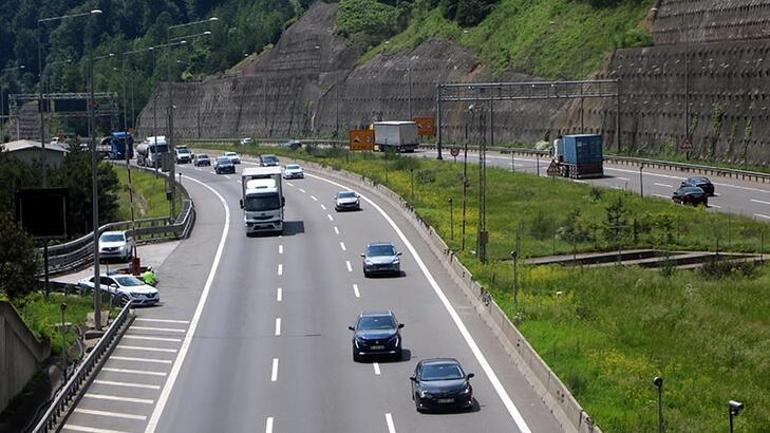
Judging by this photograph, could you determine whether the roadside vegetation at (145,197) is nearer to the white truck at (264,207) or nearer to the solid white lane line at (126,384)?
the white truck at (264,207)

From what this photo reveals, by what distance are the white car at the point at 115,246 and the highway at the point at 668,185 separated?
1328 inches

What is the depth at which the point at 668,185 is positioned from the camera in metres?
98.7

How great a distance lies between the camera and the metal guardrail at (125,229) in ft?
226

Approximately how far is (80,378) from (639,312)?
21.0m

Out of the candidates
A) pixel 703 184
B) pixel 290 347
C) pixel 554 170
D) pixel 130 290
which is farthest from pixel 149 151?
pixel 290 347

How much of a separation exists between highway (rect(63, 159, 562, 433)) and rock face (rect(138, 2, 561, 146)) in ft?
234

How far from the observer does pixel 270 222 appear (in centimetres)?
7712

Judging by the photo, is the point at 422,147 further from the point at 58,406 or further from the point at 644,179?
the point at 58,406

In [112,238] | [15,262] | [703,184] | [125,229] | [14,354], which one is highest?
[15,262]

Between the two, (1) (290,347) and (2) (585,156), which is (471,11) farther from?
(1) (290,347)

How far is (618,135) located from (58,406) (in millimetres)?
92960

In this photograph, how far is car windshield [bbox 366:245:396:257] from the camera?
2488 inches

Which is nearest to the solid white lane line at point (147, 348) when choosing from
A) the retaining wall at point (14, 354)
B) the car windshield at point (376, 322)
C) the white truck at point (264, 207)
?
the retaining wall at point (14, 354)

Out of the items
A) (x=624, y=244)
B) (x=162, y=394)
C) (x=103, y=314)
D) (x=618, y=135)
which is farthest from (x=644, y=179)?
(x=162, y=394)
